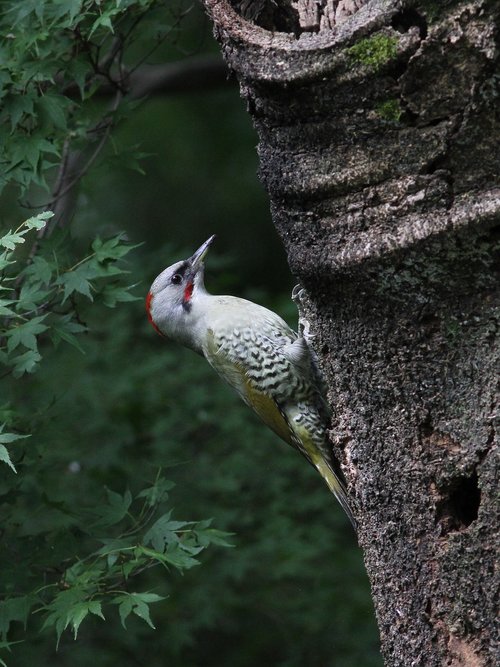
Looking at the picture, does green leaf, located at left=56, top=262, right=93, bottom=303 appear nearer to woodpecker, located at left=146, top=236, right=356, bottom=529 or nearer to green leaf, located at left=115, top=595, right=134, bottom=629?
woodpecker, located at left=146, top=236, right=356, bottom=529

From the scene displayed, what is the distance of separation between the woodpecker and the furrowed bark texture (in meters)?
1.18

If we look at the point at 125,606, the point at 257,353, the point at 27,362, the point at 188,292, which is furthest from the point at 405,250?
the point at 188,292

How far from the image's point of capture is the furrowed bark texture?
2430mm

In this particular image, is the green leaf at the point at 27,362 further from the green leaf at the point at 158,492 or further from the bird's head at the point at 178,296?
the bird's head at the point at 178,296

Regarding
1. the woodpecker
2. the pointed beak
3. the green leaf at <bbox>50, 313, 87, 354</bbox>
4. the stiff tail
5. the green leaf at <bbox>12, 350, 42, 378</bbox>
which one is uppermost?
the green leaf at <bbox>12, 350, 42, 378</bbox>

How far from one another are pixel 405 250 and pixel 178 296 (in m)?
2.29

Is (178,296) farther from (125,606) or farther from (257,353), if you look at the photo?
(125,606)

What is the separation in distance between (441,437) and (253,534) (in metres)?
3.41

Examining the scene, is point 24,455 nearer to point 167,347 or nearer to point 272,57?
point 272,57

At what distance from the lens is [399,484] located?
9.09 feet

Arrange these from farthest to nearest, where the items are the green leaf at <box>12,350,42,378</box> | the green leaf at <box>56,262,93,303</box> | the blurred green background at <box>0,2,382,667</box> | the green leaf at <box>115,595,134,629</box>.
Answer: the blurred green background at <box>0,2,382,667</box> < the green leaf at <box>56,262,93,303</box> < the green leaf at <box>12,350,42,378</box> < the green leaf at <box>115,595,134,629</box>

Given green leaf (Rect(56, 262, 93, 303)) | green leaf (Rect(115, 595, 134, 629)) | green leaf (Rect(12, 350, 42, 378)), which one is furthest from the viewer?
green leaf (Rect(56, 262, 93, 303))

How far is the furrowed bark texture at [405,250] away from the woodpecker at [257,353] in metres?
1.18

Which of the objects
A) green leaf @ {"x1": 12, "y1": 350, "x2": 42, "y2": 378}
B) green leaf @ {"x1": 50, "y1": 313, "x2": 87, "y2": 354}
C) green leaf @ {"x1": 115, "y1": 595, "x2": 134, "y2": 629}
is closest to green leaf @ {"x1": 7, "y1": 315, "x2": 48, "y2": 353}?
green leaf @ {"x1": 12, "y1": 350, "x2": 42, "y2": 378}
